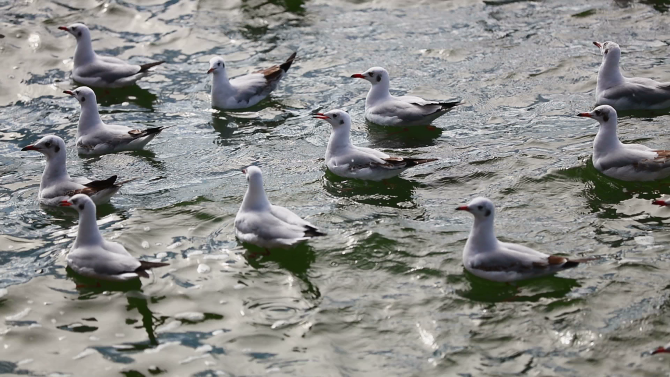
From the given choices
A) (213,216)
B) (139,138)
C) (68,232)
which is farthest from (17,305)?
(139,138)

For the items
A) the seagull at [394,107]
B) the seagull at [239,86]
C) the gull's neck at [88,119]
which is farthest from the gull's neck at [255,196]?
the seagull at [239,86]

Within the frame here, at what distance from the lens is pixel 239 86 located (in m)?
15.7

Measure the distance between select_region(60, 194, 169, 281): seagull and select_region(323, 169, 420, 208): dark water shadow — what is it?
11.1ft

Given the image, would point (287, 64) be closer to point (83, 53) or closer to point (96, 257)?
point (83, 53)

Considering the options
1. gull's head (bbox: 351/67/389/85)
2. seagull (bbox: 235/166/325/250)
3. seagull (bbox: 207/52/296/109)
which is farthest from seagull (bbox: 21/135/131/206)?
gull's head (bbox: 351/67/389/85)

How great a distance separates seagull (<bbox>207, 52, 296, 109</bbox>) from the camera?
15.6m

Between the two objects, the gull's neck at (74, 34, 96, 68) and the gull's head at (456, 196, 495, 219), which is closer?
the gull's head at (456, 196, 495, 219)

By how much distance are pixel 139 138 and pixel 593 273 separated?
7511 mm

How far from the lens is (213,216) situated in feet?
38.0

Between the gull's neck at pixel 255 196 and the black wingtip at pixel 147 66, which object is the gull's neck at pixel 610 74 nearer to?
the gull's neck at pixel 255 196

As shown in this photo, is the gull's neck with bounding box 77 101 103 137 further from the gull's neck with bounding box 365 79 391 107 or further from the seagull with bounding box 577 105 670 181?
the seagull with bounding box 577 105 670 181

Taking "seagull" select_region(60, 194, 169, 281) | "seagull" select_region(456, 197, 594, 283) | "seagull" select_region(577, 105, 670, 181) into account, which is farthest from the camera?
"seagull" select_region(577, 105, 670, 181)

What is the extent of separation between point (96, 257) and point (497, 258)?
4.54 metres

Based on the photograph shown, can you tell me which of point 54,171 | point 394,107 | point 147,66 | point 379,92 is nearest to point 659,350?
point 394,107
